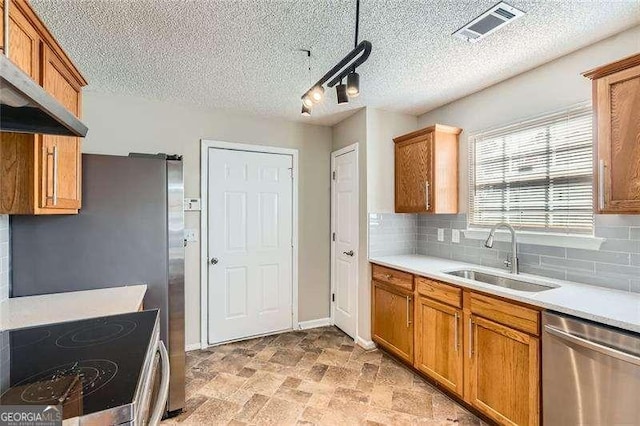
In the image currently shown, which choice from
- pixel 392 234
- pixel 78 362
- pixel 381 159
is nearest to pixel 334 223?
pixel 392 234

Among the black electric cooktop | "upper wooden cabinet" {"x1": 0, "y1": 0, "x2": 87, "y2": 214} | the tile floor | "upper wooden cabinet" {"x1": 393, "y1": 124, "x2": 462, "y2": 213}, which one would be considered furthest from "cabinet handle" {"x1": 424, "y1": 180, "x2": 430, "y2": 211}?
"upper wooden cabinet" {"x1": 0, "y1": 0, "x2": 87, "y2": 214}

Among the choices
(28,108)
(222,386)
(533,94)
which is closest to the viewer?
(28,108)

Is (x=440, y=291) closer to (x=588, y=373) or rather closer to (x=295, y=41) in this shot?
(x=588, y=373)

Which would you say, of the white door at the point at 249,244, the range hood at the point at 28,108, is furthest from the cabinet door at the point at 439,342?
the range hood at the point at 28,108

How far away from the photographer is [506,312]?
1.86m

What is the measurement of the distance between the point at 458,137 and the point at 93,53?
119 inches

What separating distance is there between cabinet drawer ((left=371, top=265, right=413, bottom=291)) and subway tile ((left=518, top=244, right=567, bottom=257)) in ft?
2.91

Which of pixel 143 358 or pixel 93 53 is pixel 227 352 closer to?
pixel 143 358

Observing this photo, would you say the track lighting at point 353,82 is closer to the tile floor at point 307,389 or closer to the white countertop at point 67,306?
the white countertop at point 67,306

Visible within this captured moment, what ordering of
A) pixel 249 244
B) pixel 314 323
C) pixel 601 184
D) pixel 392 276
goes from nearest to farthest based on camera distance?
pixel 601 184
pixel 392 276
pixel 249 244
pixel 314 323

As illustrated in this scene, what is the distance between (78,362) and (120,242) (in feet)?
3.58

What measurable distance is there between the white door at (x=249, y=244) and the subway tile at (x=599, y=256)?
2567 mm

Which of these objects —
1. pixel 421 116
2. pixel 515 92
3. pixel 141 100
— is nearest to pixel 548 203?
pixel 515 92

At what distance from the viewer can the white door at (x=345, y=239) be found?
11.0ft
